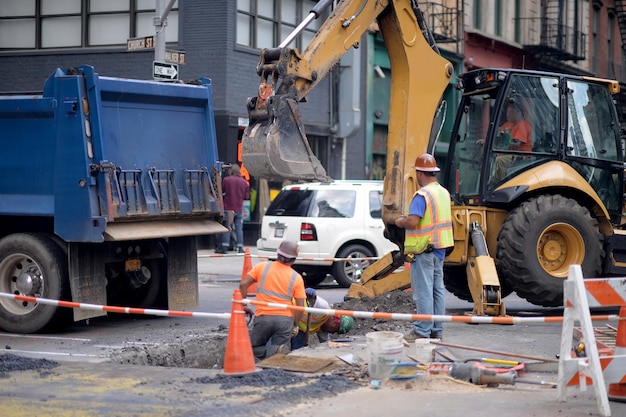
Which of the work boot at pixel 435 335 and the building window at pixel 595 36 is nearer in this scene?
the work boot at pixel 435 335

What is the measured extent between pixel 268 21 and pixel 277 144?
17093 millimetres

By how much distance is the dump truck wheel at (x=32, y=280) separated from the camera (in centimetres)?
1158

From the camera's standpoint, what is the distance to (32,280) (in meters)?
11.8

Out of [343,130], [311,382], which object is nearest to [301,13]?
[343,130]

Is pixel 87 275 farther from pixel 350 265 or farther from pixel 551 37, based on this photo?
pixel 551 37

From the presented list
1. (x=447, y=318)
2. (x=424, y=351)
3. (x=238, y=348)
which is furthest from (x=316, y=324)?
(x=447, y=318)

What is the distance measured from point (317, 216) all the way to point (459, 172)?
473 cm

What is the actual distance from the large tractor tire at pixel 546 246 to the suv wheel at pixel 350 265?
5277 mm

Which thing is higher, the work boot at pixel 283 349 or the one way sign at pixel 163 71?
the one way sign at pixel 163 71

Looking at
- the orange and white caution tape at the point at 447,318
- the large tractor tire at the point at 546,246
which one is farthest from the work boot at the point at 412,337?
the large tractor tire at the point at 546,246

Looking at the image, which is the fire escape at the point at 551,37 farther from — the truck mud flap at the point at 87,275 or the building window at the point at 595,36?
the truck mud flap at the point at 87,275

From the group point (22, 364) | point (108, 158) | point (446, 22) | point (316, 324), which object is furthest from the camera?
point (446, 22)

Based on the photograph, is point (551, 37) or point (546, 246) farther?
point (551, 37)

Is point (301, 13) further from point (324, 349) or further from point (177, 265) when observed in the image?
point (324, 349)
